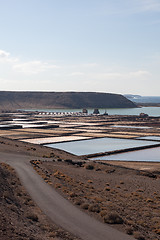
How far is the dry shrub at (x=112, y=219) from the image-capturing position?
23516 millimetres

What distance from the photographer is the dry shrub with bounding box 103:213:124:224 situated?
23516 mm

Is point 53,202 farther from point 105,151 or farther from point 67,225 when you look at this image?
point 105,151

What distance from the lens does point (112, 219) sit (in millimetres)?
23672

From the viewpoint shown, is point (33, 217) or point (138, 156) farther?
point (138, 156)

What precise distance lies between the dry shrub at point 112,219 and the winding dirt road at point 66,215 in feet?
1.75

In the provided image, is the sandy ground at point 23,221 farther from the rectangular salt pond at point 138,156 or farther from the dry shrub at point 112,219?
the rectangular salt pond at point 138,156

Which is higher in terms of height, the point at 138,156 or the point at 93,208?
the point at 93,208

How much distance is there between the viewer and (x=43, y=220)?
23.1 metres

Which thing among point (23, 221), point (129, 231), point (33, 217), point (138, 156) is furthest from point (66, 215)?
point (138, 156)

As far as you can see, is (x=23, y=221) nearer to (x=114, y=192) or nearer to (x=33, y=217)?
(x=33, y=217)

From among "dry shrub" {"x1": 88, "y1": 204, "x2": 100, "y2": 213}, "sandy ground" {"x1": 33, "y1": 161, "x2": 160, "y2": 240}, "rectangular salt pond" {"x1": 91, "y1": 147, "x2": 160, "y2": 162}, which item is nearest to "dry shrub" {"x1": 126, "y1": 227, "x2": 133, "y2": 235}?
"sandy ground" {"x1": 33, "y1": 161, "x2": 160, "y2": 240}

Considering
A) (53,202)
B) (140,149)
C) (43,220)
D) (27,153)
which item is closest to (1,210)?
(43,220)

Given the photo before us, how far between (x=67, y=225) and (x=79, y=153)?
4760 cm

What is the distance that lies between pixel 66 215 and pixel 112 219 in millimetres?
3325
